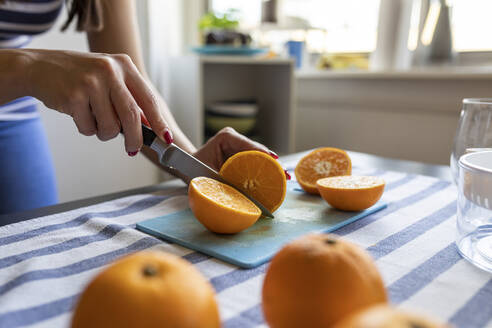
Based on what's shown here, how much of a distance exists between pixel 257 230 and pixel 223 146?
0.30 m

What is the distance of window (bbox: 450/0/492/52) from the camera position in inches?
77.5

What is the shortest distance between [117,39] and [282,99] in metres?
1.49

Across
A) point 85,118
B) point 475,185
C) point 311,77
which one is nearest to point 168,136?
point 85,118

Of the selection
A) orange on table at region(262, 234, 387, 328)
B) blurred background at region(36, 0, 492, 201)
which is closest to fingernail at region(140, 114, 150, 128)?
orange on table at region(262, 234, 387, 328)

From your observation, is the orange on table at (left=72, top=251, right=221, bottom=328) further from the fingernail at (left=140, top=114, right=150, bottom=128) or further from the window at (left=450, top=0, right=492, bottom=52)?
the window at (left=450, top=0, right=492, bottom=52)

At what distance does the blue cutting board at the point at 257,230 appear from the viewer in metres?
0.60

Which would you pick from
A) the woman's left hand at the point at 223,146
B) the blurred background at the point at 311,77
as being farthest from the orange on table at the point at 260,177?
the blurred background at the point at 311,77

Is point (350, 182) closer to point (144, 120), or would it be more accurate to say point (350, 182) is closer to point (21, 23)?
point (144, 120)

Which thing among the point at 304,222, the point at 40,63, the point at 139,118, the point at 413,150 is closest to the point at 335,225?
the point at 304,222

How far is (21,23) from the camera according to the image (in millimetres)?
1100

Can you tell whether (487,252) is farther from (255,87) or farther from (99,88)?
(255,87)

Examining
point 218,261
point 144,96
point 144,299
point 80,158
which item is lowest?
point 80,158

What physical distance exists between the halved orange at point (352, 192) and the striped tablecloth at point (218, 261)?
0.03 meters

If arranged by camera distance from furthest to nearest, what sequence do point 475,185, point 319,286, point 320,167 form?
point 320,167, point 475,185, point 319,286
